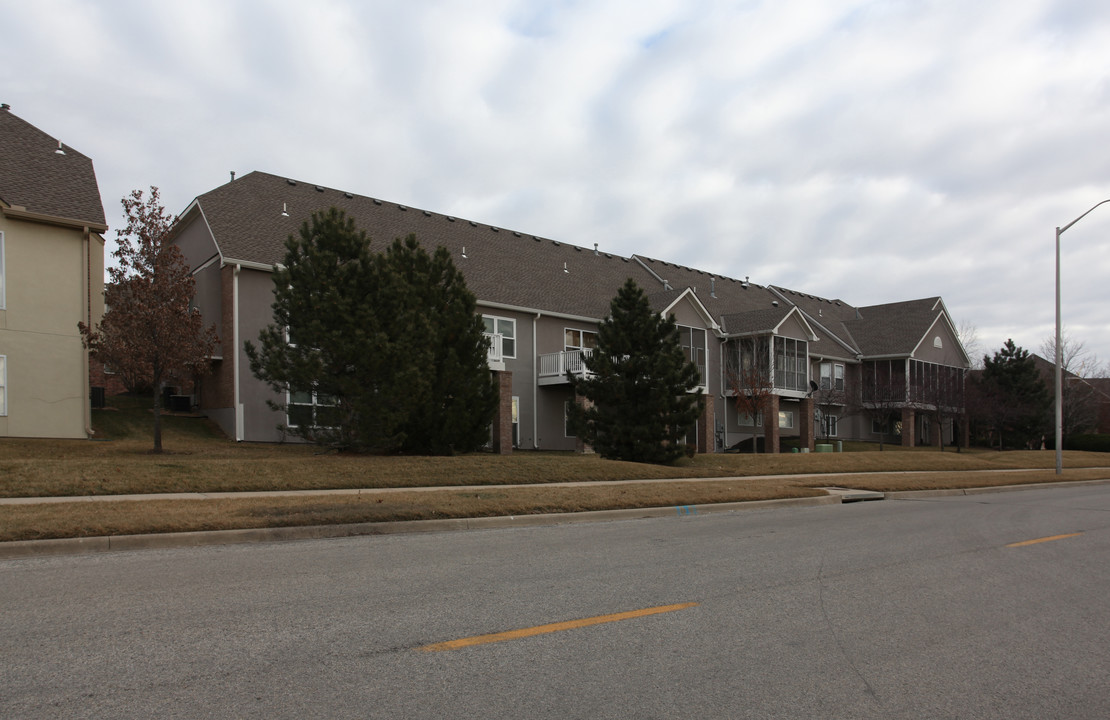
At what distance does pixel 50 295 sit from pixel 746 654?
72.0 ft

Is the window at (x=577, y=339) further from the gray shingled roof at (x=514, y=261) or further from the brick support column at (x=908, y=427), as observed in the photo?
the brick support column at (x=908, y=427)

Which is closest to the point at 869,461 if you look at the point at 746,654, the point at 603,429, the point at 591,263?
the point at 603,429

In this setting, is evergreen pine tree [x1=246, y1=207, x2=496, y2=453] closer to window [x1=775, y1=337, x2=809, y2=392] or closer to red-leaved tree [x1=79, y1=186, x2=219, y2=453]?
red-leaved tree [x1=79, y1=186, x2=219, y2=453]

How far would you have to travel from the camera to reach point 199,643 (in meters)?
5.58

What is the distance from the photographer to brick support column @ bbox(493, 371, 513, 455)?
91.6 ft

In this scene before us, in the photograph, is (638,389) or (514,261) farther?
(514,261)

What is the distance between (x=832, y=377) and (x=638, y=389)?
24.9m

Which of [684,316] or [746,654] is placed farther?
[684,316]

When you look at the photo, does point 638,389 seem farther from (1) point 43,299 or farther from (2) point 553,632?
(2) point 553,632

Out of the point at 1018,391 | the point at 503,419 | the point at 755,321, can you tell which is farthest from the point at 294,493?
the point at 1018,391

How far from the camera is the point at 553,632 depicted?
606 cm

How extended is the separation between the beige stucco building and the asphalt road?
14792mm

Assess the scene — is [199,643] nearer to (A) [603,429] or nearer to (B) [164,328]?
(B) [164,328]

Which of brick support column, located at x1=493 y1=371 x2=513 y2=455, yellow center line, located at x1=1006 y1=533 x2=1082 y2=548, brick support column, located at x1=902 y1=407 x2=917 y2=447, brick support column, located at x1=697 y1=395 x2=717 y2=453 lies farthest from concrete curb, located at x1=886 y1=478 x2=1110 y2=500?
brick support column, located at x1=902 y1=407 x2=917 y2=447
